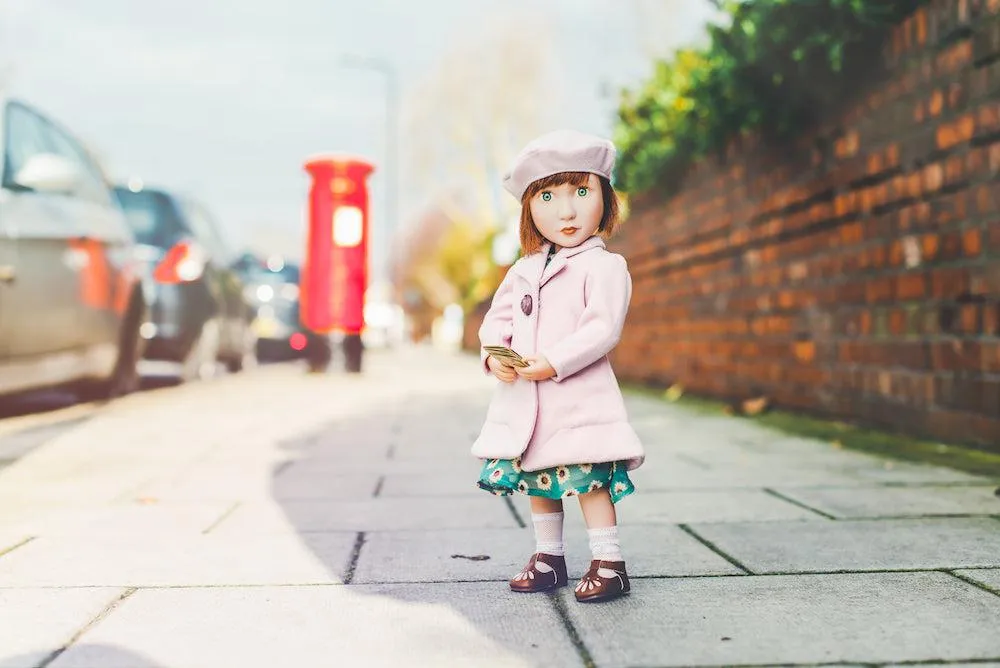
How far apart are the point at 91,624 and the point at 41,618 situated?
0.46 feet

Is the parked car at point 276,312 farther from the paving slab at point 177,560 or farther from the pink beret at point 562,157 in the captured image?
the pink beret at point 562,157

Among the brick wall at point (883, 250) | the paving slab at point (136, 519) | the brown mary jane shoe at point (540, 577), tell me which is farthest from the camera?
the brick wall at point (883, 250)

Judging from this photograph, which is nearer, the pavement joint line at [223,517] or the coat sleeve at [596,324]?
the coat sleeve at [596,324]

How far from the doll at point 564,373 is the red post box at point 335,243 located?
10719 millimetres

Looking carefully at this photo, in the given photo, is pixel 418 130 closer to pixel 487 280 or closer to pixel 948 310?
pixel 487 280

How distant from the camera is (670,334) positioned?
9.16 metres

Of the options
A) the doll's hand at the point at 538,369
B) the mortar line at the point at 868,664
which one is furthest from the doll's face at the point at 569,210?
the mortar line at the point at 868,664

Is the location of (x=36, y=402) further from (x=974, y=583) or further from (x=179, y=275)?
(x=974, y=583)

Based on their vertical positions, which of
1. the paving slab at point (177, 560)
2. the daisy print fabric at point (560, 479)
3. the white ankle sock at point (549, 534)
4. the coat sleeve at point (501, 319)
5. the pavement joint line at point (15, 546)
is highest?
the coat sleeve at point (501, 319)

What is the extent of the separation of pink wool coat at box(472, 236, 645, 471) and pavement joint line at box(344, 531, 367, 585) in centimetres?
49

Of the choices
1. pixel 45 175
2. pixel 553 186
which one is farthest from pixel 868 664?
pixel 45 175

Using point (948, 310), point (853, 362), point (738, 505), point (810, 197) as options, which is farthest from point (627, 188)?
point (738, 505)

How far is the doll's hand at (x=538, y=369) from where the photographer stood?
2.45 metres

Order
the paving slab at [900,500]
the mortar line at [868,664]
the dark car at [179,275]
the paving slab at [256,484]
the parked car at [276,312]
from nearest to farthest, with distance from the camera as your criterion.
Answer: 1. the mortar line at [868,664]
2. the paving slab at [900,500]
3. the paving slab at [256,484]
4. the dark car at [179,275]
5. the parked car at [276,312]
